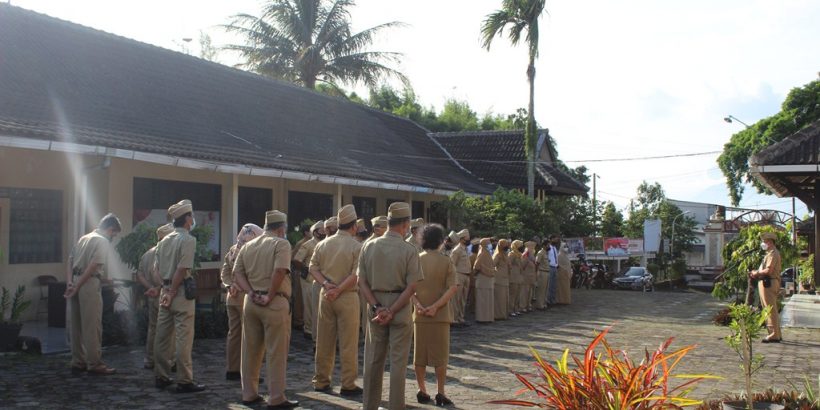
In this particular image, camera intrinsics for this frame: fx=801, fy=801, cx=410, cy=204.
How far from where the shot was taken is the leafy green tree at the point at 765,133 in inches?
1417

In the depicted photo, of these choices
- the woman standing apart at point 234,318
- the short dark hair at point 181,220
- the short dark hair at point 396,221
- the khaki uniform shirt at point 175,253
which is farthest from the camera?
the woman standing apart at point 234,318

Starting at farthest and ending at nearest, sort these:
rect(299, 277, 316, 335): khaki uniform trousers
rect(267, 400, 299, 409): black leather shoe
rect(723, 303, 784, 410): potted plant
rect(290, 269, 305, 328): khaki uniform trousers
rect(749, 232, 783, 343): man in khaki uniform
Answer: rect(290, 269, 305, 328): khaki uniform trousers < rect(749, 232, 783, 343): man in khaki uniform < rect(299, 277, 316, 335): khaki uniform trousers < rect(267, 400, 299, 409): black leather shoe < rect(723, 303, 784, 410): potted plant

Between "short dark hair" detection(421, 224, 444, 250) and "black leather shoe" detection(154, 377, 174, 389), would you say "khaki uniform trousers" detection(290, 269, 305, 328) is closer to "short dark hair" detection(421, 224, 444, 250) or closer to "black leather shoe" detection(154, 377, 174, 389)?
"black leather shoe" detection(154, 377, 174, 389)

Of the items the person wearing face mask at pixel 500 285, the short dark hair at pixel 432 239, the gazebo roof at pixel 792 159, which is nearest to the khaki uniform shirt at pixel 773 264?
the gazebo roof at pixel 792 159

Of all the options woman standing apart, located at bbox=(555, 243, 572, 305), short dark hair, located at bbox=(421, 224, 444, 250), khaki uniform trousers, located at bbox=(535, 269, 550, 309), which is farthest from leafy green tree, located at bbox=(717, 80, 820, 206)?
short dark hair, located at bbox=(421, 224, 444, 250)

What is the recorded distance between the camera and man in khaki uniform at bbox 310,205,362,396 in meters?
8.14

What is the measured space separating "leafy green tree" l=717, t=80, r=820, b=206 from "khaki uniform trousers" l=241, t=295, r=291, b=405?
28865 millimetres

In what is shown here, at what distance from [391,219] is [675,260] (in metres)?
27.8

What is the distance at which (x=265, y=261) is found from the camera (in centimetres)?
746

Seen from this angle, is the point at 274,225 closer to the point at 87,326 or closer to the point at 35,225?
the point at 87,326

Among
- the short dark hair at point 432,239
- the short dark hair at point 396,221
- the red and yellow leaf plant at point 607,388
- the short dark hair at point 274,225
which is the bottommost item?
the red and yellow leaf plant at point 607,388

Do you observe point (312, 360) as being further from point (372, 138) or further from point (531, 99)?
point (531, 99)

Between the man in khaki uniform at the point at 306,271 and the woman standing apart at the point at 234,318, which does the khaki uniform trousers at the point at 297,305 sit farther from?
the woman standing apart at the point at 234,318

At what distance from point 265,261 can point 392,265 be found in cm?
129
